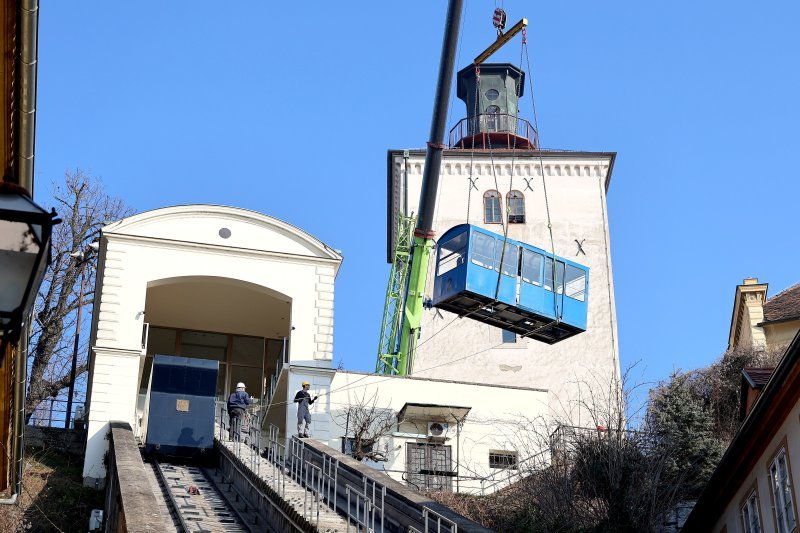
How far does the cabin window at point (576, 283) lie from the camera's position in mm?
26906

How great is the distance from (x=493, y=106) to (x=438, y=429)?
27.8 meters

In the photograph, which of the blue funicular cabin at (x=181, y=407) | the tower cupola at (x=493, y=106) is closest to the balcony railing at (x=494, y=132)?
the tower cupola at (x=493, y=106)

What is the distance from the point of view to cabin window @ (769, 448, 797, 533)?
16812mm

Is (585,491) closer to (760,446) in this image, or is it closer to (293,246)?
(760,446)

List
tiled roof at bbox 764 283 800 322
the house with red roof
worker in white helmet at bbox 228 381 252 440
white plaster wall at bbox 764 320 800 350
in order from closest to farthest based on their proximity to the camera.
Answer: the house with red roof < worker in white helmet at bbox 228 381 252 440 < white plaster wall at bbox 764 320 800 350 < tiled roof at bbox 764 283 800 322

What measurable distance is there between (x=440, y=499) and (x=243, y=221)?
10131 mm

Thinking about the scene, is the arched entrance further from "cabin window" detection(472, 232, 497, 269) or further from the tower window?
the tower window

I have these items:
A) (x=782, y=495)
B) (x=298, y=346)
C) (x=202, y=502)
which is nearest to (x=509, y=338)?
(x=298, y=346)

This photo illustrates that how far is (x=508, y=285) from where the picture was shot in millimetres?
25734

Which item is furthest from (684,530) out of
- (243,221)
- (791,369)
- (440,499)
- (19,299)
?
(19,299)

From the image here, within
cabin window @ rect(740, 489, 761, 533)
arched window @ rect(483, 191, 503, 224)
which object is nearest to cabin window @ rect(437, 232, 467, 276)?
cabin window @ rect(740, 489, 761, 533)

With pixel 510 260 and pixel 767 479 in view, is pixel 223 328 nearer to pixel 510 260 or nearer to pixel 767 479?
pixel 510 260

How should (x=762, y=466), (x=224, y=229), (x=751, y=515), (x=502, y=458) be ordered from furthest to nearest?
(x=502, y=458)
(x=224, y=229)
(x=751, y=515)
(x=762, y=466)

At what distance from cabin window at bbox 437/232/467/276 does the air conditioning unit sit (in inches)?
245
